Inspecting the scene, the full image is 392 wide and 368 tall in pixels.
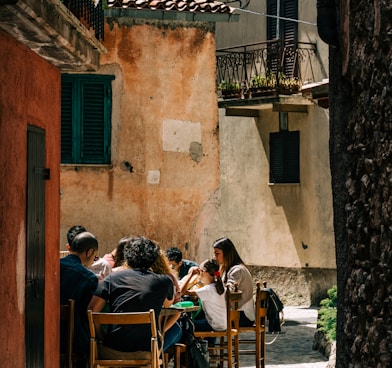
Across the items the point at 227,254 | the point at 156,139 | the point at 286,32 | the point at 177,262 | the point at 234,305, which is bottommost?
the point at 234,305

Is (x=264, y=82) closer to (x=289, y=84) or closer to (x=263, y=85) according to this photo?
(x=263, y=85)

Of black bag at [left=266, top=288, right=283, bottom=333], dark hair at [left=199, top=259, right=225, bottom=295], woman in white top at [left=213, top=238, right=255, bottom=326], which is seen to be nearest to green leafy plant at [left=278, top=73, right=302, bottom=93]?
woman in white top at [left=213, top=238, right=255, bottom=326]

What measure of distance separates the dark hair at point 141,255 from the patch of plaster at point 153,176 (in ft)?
23.3

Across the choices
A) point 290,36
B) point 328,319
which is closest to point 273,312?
point 328,319

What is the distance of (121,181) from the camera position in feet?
54.0

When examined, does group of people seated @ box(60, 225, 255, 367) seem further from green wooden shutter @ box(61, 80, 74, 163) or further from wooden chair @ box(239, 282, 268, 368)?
green wooden shutter @ box(61, 80, 74, 163)

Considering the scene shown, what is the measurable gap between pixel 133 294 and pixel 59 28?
2.19 m

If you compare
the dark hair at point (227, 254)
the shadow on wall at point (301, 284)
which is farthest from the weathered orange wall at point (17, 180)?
the shadow on wall at point (301, 284)

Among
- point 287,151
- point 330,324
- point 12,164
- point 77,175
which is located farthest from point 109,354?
point 287,151

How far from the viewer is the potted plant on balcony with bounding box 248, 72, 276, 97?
25.5 meters

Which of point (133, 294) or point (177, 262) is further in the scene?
point (177, 262)

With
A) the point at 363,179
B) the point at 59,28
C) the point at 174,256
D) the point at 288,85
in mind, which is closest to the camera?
the point at 363,179

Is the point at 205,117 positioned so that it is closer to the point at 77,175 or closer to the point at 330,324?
the point at 77,175

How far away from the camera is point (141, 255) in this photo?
9430mm
